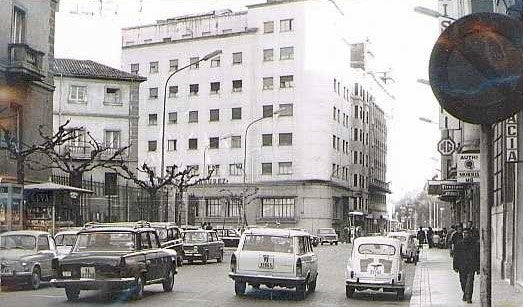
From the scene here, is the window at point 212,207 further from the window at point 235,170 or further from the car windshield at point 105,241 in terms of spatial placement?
the car windshield at point 105,241

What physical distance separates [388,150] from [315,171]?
144 feet

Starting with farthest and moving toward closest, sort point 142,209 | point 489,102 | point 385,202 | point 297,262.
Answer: point 385,202 < point 142,209 < point 297,262 < point 489,102

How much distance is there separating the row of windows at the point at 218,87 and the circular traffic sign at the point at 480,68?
6896 cm

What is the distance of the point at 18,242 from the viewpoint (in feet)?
58.8

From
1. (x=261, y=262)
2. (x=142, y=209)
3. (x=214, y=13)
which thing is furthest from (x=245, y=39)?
(x=261, y=262)

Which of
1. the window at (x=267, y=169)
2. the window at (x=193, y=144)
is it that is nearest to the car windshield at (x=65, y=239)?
the window at (x=267, y=169)

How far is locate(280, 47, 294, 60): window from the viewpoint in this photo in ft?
235

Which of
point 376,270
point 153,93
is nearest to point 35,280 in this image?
point 376,270

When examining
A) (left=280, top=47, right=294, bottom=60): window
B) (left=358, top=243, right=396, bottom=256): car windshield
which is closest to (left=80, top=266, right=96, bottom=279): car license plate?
(left=358, top=243, right=396, bottom=256): car windshield

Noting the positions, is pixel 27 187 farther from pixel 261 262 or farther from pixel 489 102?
pixel 489 102

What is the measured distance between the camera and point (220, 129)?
7438cm

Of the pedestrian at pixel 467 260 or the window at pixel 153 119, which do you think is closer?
the pedestrian at pixel 467 260

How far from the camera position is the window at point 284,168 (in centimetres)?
7119

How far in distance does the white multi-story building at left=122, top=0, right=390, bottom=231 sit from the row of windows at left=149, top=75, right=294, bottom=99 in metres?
0.10
